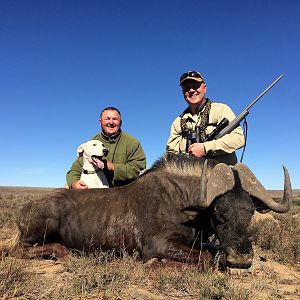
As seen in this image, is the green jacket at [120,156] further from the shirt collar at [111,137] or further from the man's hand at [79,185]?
the man's hand at [79,185]

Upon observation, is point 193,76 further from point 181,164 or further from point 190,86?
point 181,164

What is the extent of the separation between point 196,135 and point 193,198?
148cm

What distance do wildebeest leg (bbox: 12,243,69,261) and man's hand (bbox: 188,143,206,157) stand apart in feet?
7.37

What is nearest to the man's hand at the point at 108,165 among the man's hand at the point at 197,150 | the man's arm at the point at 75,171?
the man's arm at the point at 75,171

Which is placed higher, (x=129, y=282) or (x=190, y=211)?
(x=190, y=211)

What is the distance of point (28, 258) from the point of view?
16.8 feet

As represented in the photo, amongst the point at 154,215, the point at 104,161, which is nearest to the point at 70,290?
the point at 154,215

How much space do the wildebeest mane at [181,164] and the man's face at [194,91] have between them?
4.41 feet

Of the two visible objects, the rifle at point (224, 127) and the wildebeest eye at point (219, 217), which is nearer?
the wildebeest eye at point (219, 217)

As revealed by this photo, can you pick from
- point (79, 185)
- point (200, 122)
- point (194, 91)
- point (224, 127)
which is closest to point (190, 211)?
point (224, 127)

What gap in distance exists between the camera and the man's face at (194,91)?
6.30m

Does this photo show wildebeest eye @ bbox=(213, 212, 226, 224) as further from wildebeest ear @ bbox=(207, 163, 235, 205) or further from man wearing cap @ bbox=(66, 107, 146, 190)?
man wearing cap @ bbox=(66, 107, 146, 190)

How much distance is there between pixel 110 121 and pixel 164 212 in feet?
8.22

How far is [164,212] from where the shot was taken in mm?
4883
